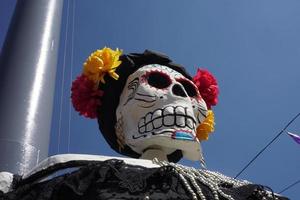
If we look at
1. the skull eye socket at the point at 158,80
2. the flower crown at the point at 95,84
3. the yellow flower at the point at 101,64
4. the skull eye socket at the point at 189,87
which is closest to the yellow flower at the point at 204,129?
the flower crown at the point at 95,84

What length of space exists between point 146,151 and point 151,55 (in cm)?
50

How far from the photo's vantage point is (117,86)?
196 centimetres

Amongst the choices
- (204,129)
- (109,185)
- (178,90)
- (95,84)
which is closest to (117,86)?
(95,84)

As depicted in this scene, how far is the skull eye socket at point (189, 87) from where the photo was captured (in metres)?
1.94

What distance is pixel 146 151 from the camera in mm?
1728

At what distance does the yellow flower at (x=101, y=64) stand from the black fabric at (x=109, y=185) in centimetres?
82

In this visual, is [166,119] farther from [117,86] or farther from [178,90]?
[117,86]

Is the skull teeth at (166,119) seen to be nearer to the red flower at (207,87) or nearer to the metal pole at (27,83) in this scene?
the red flower at (207,87)

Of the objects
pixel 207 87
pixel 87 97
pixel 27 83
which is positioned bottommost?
pixel 27 83

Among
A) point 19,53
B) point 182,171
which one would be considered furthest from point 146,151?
point 19,53

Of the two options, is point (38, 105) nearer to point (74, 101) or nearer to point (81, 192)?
point (74, 101)

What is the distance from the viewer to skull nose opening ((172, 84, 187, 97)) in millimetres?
1829

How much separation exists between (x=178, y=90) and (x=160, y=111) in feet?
0.55

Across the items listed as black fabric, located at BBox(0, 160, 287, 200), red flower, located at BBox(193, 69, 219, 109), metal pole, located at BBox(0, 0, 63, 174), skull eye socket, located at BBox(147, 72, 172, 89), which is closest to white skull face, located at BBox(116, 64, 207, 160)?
skull eye socket, located at BBox(147, 72, 172, 89)
